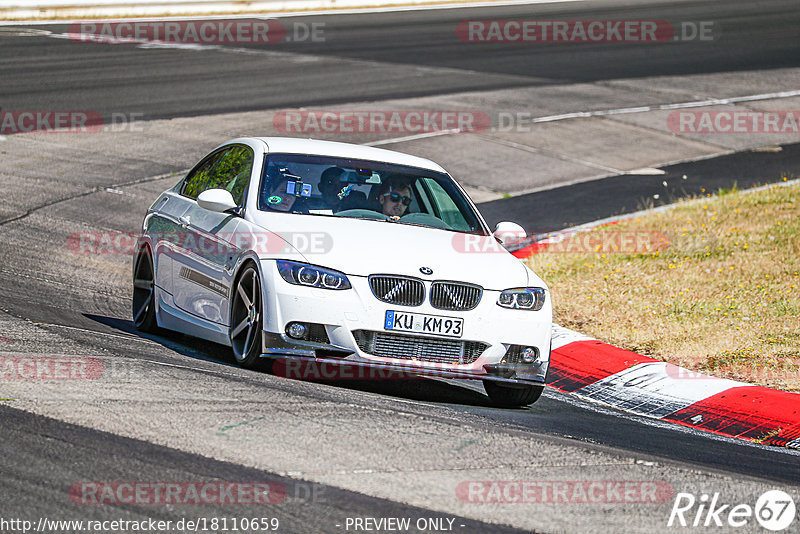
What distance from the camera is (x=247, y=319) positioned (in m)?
7.80

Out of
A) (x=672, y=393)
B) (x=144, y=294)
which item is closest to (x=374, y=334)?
(x=672, y=393)

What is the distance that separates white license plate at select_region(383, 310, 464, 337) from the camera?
7.52m

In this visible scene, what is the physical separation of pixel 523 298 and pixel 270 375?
1.69 meters

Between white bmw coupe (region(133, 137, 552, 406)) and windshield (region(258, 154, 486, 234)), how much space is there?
11mm

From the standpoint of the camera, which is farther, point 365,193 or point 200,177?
point 200,177

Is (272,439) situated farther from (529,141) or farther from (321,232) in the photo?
(529,141)

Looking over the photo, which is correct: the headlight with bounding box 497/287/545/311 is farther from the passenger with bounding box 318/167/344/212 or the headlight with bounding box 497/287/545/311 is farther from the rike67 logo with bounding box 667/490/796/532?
the rike67 logo with bounding box 667/490/796/532

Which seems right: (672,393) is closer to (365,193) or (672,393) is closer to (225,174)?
(365,193)

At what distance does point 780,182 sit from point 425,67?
1018cm

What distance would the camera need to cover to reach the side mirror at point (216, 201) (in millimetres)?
8375

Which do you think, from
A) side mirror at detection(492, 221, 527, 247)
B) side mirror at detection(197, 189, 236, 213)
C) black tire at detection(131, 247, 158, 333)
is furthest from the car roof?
black tire at detection(131, 247, 158, 333)

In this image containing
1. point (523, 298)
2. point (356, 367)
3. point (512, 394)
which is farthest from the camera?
point (512, 394)

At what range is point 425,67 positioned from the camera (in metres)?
26.1

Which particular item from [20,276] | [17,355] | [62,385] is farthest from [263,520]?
[20,276]
